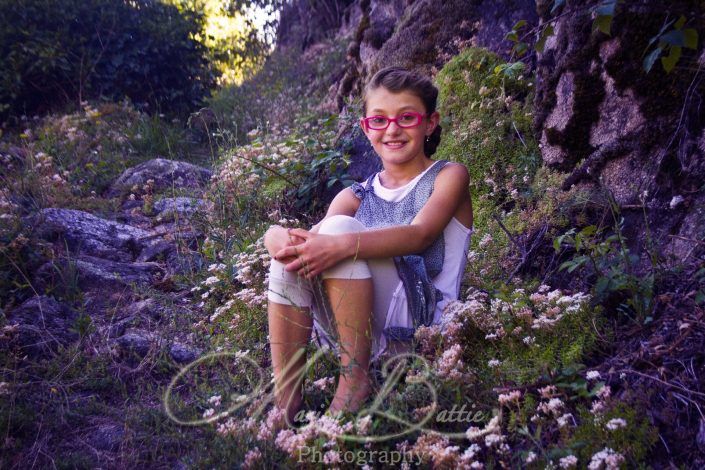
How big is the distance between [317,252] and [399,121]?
92cm

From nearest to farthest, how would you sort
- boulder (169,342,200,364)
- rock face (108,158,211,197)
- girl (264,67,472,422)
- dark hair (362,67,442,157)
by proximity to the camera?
girl (264,67,472,422) < dark hair (362,67,442,157) < boulder (169,342,200,364) < rock face (108,158,211,197)

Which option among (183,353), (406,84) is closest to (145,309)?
(183,353)

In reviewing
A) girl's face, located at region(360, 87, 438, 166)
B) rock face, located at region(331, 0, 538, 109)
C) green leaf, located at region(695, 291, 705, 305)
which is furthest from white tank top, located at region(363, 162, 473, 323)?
rock face, located at region(331, 0, 538, 109)

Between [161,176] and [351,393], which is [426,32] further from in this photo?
[351,393]

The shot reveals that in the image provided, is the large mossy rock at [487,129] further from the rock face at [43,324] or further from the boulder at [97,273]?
the rock face at [43,324]

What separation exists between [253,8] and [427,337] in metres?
11.7

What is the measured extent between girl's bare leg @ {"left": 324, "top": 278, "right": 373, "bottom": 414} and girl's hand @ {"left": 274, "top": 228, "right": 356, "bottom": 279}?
0.10 metres

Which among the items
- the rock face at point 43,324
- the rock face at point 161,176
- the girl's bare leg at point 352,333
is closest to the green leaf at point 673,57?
the girl's bare leg at point 352,333

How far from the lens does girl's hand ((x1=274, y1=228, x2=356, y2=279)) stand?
2.41 metres

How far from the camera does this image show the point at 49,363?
3.17 meters

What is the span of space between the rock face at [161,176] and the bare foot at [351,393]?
167 inches

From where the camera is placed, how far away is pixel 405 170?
3.12 metres

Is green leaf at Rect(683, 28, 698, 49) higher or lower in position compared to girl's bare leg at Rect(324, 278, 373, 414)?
higher

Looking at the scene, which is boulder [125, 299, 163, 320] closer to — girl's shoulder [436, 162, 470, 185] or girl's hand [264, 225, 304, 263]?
girl's hand [264, 225, 304, 263]
